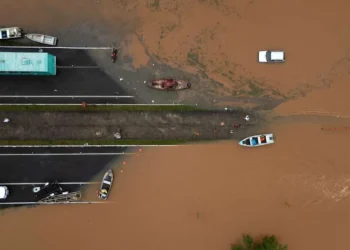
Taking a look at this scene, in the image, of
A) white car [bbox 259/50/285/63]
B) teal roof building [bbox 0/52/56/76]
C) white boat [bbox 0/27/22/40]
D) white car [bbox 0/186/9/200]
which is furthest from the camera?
white car [bbox 259/50/285/63]

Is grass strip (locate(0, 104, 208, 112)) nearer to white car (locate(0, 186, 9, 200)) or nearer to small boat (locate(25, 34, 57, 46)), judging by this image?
small boat (locate(25, 34, 57, 46))

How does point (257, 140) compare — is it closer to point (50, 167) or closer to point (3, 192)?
point (50, 167)

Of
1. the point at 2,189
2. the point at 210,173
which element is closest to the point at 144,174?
the point at 210,173

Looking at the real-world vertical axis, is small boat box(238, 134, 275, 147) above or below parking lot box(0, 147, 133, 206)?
above

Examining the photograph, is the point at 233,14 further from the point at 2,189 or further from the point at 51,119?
the point at 2,189

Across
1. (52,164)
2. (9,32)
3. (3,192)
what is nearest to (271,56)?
(52,164)

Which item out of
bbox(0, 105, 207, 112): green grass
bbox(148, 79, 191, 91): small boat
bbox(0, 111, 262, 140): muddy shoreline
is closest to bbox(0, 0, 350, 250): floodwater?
bbox(0, 111, 262, 140): muddy shoreline

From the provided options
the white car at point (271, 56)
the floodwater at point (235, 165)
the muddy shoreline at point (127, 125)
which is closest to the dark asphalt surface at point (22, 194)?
the floodwater at point (235, 165)
